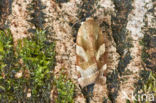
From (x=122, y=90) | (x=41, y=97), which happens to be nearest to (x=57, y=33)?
(x=41, y=97)

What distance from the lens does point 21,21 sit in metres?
1.24

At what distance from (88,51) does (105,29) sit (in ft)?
0.87

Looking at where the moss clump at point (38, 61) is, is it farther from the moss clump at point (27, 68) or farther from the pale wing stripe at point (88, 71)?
the pale wing stripe at point (88, 71)

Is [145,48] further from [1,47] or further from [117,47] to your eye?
[1,47]

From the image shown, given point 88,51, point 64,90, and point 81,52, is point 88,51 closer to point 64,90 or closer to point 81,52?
point 81,52

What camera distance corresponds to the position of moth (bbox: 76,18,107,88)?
1207mm

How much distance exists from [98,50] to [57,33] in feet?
1.26

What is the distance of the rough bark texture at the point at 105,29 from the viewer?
1.25 metres

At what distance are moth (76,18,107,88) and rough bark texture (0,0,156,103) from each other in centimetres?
7

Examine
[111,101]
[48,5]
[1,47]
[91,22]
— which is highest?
[48,5]

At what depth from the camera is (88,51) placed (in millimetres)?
1210

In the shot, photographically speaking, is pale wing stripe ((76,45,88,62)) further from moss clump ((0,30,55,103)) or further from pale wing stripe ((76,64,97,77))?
moss clump ((0,30,55,103))

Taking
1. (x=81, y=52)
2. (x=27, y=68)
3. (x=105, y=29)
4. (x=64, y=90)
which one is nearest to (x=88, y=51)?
(x=81, y=52)

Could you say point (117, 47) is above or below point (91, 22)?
below
